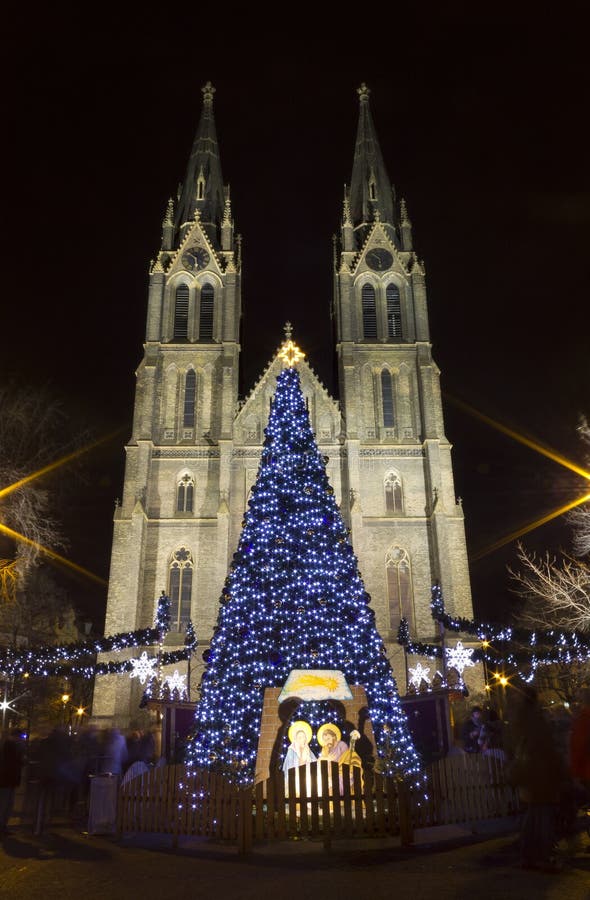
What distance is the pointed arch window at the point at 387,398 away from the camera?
37.7 metres

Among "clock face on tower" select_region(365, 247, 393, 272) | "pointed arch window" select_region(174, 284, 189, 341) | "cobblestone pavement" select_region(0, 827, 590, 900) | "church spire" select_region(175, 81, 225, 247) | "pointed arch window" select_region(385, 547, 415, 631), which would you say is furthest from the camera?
"church spire" select_region(175, 81, 225, 247)

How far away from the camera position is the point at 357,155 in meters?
49.7

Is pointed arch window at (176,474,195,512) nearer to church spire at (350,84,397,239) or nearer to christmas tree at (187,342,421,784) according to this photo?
christmas tree at (187,342,421,784)

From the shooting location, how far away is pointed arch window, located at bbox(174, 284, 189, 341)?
39969mm

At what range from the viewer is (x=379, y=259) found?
138 ft

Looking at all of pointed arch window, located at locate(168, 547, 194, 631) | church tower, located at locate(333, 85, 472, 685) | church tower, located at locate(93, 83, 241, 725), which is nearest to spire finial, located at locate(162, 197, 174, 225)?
church tower, located at locate(93, 83, 241, 725)

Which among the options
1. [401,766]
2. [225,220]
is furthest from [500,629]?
[225,220]

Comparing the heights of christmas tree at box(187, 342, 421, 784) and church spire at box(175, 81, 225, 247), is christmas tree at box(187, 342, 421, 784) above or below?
below

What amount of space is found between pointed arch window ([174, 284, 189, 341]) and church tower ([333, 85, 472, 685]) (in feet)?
29.1

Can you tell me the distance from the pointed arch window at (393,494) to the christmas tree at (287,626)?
2065cm

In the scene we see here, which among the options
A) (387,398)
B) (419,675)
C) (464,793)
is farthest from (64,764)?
(387,398)

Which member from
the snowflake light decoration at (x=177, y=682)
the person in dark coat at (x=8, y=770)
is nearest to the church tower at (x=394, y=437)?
Result: the snowflake light decoration at (x=177, y=682)

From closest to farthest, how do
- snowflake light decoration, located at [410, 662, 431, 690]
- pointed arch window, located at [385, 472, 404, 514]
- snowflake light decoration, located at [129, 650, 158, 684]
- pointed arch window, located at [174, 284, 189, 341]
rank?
snowflake light decoration, located at [129, 650, 158, 684] → snowflake light decoration, located at [410, 662, 431, 690] → pointed arch window, located at [385, 472, 404, 514] → pointed arch window, located at [174, 284, 189, 341]

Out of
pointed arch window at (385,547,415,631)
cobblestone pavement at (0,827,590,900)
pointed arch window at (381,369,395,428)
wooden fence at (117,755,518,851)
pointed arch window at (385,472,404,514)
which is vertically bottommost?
cobblestone pavement at (0,827,590,900)
